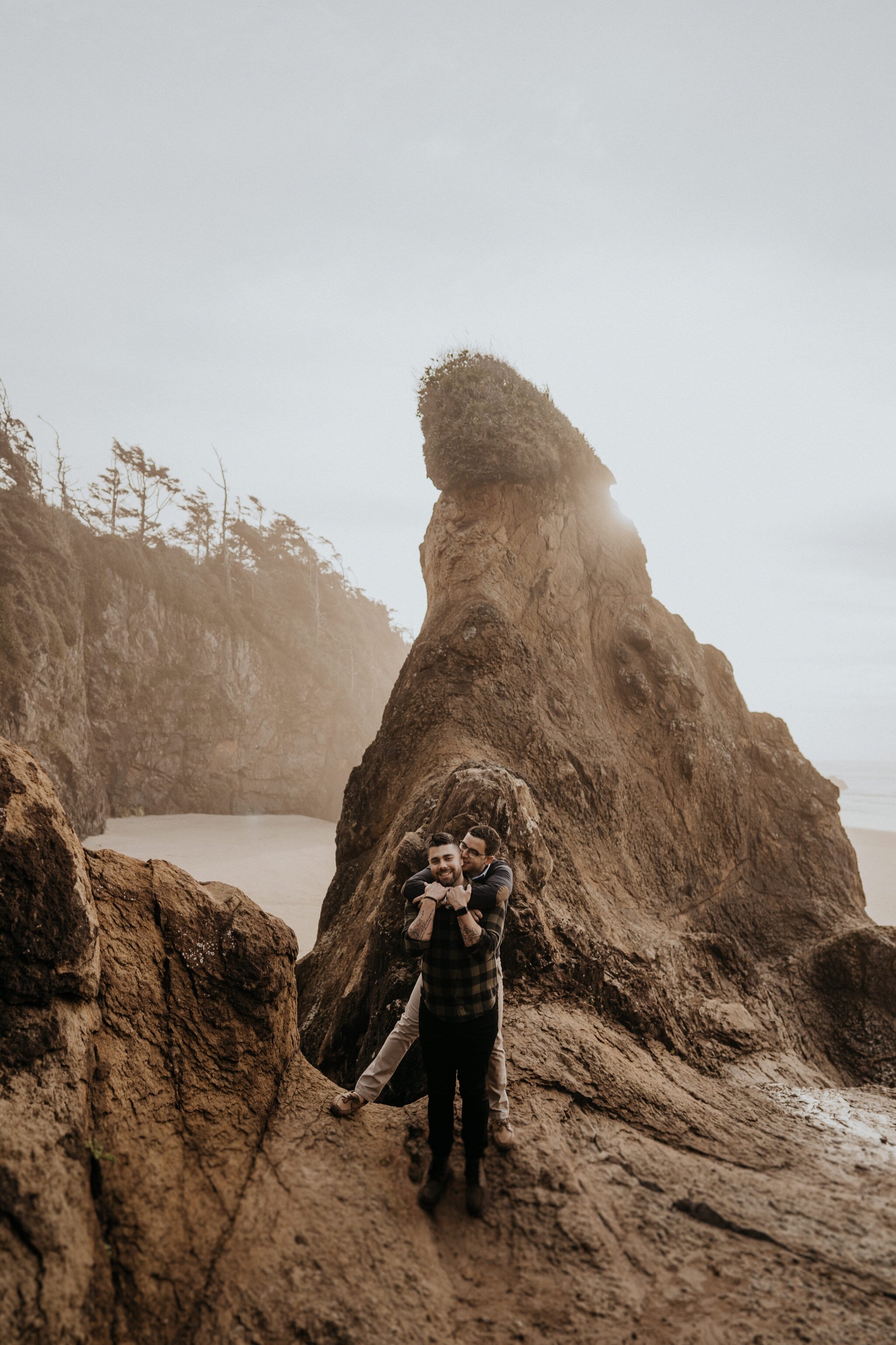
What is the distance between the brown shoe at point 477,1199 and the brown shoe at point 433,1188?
149 millimetres

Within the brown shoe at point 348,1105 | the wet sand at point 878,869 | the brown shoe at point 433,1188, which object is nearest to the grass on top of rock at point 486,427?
the brown shoe at point 348,1105

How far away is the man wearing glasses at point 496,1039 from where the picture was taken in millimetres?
4148

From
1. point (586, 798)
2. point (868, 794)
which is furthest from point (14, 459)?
point (868, 794)

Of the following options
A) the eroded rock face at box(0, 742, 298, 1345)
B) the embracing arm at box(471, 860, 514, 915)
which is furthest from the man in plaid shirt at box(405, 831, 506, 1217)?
the eroded rock face at box(0, 742, 298, 1345)

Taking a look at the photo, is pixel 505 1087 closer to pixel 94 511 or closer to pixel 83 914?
pixel 83 914

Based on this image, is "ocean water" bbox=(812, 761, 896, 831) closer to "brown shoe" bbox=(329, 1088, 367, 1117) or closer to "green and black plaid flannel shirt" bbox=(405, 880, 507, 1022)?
"green and black plaid flannel shirt" bbox=(405, 880, 507, 1022)

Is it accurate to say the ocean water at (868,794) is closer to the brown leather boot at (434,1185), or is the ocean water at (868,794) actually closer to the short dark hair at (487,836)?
the short dark hair at (487,836)

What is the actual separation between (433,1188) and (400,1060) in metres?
0.79

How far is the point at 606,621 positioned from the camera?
11.9 meters

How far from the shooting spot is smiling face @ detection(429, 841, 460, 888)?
159 inches

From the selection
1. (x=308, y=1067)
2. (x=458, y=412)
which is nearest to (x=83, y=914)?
(x=308, y=1067)

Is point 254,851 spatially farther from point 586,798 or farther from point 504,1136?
point 504,1136

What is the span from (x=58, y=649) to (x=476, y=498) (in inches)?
751

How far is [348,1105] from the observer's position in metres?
4.38
